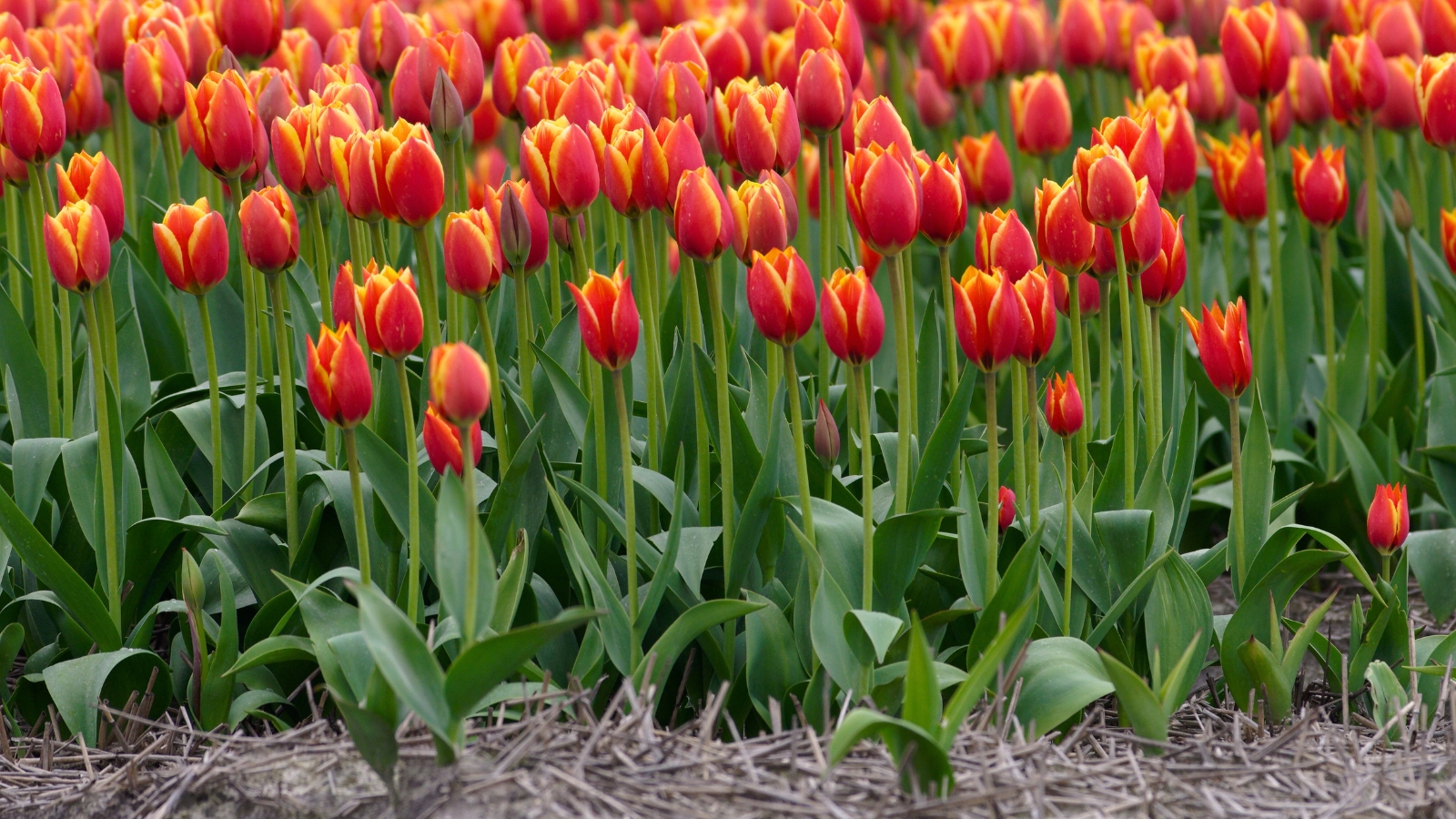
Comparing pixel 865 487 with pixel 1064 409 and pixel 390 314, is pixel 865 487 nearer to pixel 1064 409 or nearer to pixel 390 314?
pixel 1064 409

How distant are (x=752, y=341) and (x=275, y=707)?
1077mm

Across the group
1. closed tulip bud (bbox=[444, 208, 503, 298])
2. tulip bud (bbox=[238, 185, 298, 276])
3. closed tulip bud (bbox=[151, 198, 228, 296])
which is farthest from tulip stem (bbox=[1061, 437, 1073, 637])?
closed tulip bud (bbox=[151, 198, 228, 296])

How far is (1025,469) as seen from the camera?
90.5 inches

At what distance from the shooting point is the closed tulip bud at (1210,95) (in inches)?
142

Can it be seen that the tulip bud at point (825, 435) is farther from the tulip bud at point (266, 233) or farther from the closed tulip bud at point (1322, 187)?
the closed tulip bud at point (1322, 187)

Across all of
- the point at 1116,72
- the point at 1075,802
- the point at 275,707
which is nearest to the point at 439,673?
the point at 275,707

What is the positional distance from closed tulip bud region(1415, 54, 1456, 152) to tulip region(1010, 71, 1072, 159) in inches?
28.8

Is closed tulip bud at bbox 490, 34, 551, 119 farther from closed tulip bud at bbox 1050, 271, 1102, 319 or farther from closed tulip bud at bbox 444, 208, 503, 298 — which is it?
closed tulip bud at bbox 1050, 271, 1102, 319

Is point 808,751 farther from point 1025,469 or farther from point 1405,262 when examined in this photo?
point 1405,262

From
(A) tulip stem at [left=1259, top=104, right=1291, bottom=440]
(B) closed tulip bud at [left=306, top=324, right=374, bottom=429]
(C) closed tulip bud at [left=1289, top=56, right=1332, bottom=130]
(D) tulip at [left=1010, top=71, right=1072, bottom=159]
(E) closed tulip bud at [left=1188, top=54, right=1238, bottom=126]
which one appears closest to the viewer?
(B) closed tulip bud at [left=306, top=324, right=374, bottom=429]

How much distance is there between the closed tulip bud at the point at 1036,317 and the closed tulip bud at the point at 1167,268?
1.13 feet

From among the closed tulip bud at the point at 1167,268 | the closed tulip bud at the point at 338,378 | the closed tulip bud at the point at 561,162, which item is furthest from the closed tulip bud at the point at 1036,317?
the closed tulip bud at the point at 338,378

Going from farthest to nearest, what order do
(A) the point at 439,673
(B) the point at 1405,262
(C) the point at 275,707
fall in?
(B) the point at 1405,262, (C) the point at 275,707, (A) the point at 439,673

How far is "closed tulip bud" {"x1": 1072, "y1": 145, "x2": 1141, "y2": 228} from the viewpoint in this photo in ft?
6.48
